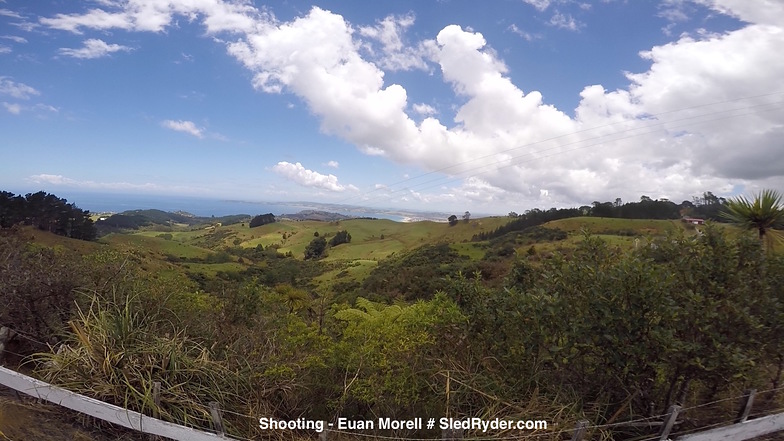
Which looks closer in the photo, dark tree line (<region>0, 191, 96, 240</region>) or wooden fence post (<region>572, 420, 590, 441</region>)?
wooden fence post (<region>572, 420, 590, 441</region>)

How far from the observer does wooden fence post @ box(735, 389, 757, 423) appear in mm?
4074

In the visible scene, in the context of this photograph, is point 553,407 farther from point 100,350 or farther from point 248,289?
point 248,289

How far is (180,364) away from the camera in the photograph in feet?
15.0

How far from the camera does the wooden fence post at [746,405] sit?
160 inches

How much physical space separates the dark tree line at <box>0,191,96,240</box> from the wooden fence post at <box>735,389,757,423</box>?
5778 centimetres

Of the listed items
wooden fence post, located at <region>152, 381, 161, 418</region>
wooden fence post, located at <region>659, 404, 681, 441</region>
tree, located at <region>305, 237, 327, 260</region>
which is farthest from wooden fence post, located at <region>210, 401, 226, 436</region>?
tree, located at <region>305, 237, 327, 260</region>

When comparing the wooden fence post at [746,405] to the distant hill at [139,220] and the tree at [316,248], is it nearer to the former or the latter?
the tree at [316,248]

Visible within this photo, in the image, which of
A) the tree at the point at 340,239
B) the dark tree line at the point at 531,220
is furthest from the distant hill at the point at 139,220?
the dark tree line at the point at 531,220

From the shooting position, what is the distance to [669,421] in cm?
369

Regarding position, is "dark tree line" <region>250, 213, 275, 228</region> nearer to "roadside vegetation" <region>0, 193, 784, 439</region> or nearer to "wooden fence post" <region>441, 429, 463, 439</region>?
"roadside vegetation" <region>0, 193, 784, 439</region>

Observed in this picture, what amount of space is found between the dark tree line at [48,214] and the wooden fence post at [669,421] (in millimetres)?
57261

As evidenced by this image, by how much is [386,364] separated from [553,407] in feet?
5.97

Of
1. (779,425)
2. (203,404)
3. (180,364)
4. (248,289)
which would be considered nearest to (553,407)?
(779,425)

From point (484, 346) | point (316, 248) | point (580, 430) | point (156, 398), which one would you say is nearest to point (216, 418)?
point (156, 398)
